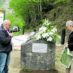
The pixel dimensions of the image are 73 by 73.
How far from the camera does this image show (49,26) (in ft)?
36.8

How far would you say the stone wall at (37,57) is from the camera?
1123 centimetres

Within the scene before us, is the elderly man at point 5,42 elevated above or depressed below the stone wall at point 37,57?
above

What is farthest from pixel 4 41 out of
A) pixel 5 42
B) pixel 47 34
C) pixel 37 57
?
pixel 37 57

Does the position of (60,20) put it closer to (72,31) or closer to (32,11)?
(72,31)

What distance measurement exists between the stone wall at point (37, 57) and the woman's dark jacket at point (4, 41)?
155 centimetres

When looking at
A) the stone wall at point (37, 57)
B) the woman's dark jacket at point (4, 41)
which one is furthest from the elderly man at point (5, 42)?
the stone wall at point (37, 57)

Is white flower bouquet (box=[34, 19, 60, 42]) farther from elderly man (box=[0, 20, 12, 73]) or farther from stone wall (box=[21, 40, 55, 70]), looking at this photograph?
elderly man (box=[0, 20, 12, 73])

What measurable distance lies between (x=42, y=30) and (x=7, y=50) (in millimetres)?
1751

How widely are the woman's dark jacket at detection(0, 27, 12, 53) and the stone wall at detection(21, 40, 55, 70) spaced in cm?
155

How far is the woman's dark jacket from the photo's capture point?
9539 mm

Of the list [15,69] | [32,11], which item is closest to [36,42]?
[15,69]

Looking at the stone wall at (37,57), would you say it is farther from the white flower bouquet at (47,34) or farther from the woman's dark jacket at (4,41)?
the woman's dark jacket at (4,41)

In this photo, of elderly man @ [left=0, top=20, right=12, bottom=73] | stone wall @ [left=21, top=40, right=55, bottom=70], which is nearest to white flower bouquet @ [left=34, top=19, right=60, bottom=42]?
stone wall @ [left=21, top=40, right=55, bottom=70]

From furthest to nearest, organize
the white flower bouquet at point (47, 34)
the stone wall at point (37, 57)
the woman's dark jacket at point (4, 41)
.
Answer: the stone wall at point (37, 57) < the white flower bouquet at point (47, 34) < the woman's dark jacket at point (4, 41)
